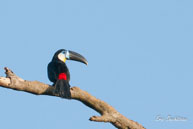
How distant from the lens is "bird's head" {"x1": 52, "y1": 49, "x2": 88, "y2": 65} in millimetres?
9330

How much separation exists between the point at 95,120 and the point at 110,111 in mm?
628

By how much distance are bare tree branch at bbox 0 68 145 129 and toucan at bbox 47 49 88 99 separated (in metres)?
0.14

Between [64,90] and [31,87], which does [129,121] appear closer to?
[64,90]

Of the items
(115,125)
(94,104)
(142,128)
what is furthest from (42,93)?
(142,128)

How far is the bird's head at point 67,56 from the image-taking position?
933cm

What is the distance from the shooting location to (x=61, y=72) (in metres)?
7.90

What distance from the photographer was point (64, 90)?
6.72m

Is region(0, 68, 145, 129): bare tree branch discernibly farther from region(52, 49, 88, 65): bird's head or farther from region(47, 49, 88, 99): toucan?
region(52, 49, 88, 65): bird's head

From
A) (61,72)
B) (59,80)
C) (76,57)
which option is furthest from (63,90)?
(76,57)

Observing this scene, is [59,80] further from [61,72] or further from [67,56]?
[67,56]

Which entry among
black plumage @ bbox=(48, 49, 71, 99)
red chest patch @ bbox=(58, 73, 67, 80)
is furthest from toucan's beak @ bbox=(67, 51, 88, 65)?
red chest patch @ bbox=(58, 73, 67, 80)

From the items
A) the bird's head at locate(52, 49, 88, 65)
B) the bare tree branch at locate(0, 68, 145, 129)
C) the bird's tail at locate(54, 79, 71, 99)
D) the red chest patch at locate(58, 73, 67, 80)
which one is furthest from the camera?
the bird's head at locate(52, 49, 88, 65)

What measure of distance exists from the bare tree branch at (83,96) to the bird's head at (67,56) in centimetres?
257

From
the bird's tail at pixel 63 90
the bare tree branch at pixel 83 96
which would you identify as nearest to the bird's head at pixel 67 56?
the bird's tail at pixel 63 90
